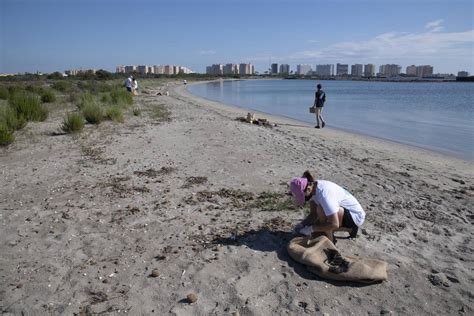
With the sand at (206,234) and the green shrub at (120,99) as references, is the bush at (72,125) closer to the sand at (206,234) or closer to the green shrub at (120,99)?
the sand at (206,234)

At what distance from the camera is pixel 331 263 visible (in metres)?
3.74

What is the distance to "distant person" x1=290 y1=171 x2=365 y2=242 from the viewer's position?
3980 mm

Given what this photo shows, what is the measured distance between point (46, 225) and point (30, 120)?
8998 millimetres

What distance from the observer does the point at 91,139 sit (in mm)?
10086

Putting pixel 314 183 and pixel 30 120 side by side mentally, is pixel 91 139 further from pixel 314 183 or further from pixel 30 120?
pixel 314 183

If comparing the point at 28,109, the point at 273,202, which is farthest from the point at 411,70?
the point at 273,202

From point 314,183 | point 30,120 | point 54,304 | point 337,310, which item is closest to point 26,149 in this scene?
point 30,120

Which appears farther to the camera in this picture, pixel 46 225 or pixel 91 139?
pixel 91 139

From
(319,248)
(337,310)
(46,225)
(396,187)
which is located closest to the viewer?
(337,310)

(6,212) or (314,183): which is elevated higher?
(314,183)

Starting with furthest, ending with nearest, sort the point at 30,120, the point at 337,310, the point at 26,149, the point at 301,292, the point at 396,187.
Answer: the point at 30,120
the point at 26,149
the point at 396,187
the point at 301,292
the point at 337,310

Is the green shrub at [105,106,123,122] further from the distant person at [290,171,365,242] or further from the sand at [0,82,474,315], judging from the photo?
the distant person at [290,171,365,242]

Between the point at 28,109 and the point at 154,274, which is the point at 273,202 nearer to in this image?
the point at 154,274

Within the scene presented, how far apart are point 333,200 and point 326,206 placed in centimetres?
11
